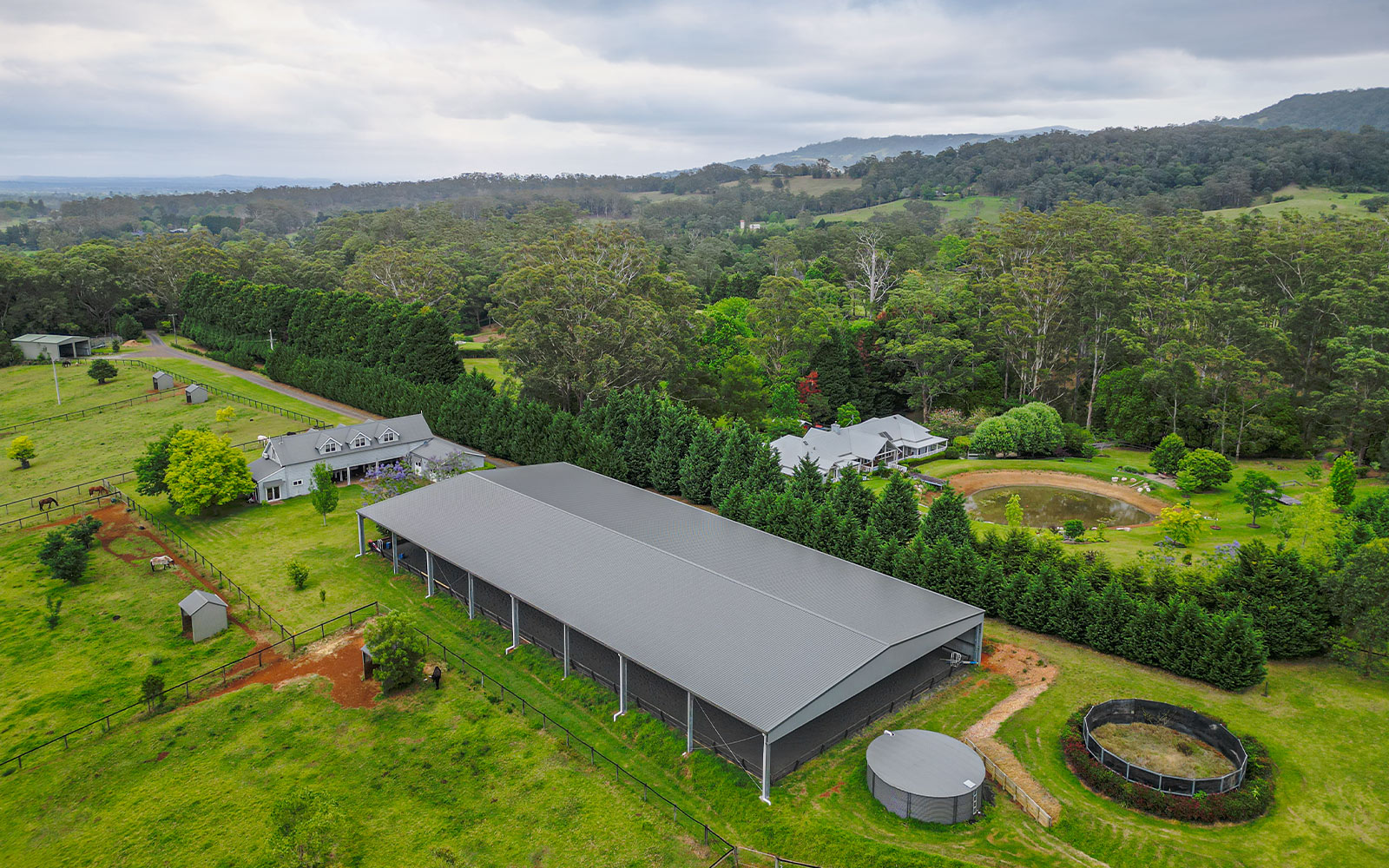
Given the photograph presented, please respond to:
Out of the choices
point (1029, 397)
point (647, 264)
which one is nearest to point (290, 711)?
point (647, 264)

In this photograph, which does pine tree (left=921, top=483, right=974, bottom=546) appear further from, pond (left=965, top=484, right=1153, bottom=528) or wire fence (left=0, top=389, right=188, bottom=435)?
wire fence (left=0, top=389, right=188, bottom=435)

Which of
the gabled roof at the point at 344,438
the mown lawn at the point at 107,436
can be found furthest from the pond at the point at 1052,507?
the mown lawn at the point at 107,436

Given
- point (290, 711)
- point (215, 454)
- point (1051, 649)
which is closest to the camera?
point (290, 711)

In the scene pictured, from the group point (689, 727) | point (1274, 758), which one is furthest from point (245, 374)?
point (1274, 758)

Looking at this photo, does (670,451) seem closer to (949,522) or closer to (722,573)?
(722,573)

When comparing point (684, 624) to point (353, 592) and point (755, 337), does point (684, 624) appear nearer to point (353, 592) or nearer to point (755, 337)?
point (353, 592)

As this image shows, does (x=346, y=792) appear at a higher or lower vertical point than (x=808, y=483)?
lower
